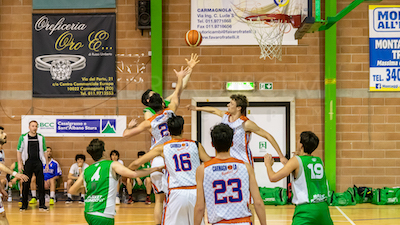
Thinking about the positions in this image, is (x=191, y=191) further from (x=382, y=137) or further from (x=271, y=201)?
(x=382, y=137)

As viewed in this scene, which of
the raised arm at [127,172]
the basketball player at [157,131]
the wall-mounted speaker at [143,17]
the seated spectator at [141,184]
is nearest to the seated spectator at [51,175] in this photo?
the seated spectator at [141,184]

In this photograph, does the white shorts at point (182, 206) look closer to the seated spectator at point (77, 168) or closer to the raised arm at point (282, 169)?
the raised arm at point (282, 169)

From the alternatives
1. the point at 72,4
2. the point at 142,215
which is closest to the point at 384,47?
the point at 142,215

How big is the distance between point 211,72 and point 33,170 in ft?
15.2

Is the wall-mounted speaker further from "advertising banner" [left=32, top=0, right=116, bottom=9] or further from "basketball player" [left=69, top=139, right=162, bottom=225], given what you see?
"basketball player" [left=69, top=139, right=162, bottom=225]

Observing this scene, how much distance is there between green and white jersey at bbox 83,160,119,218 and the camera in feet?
13.3

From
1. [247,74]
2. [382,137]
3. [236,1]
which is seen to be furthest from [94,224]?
[382,137]

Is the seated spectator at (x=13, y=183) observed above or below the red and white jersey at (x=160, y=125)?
below

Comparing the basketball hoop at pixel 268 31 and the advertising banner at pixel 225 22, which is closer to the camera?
the basketball hoop at pixel 268 31

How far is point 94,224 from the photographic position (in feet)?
13.3

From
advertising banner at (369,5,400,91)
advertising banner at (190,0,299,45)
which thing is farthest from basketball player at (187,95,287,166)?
advertising banner at (369,5,400,91)

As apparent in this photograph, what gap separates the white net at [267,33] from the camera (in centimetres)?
863

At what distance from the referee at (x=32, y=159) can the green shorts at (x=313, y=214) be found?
6.26 m

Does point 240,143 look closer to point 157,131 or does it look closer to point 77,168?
point 157,131
